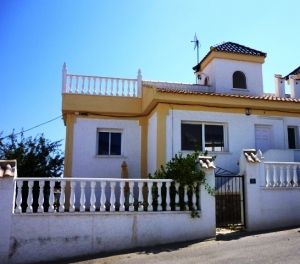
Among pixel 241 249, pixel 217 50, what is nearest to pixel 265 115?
pixel 217 50

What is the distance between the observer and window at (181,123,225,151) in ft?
47.2

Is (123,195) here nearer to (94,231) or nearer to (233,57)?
(94,231)

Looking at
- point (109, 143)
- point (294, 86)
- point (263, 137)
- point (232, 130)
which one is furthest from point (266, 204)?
point (294, 86)

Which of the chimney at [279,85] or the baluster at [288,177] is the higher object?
the chimney at [279,85]

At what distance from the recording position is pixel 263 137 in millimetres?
15391

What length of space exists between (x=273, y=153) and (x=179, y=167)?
6.24 m

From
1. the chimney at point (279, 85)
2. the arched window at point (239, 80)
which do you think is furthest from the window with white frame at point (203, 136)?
the chimney at point (279, 85)

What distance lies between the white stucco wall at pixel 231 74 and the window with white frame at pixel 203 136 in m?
3.55

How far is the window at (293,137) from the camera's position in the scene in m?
16.0

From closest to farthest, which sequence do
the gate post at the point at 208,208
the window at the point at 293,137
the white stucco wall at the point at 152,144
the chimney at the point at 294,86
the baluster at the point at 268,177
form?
the gate post at the point at 208,208 → the baluster at the point at 268,177 → the white stucco wall at the point at 152,144 → the window at the point at 293,137 → the chimney at the point at 294,86

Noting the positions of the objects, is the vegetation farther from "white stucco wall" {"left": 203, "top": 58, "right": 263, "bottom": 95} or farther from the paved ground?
"white stucco wall" {"left": 203, "top": 58, "right": 263, "bottom": 95}

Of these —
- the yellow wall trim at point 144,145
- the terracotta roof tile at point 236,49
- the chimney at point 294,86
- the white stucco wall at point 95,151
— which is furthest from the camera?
the chimney at point 294,86

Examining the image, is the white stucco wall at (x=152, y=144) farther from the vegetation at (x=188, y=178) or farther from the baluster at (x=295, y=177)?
the baluster at (x=295, y=177)

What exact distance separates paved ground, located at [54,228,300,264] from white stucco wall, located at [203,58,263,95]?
9.86 m
